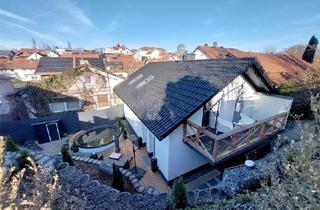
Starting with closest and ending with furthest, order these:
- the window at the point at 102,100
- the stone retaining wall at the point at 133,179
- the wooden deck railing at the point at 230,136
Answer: the wooden deck railing at the point at 230,136 → the stone retaining wall at the point at 133,179 → the window at the point at 102,100

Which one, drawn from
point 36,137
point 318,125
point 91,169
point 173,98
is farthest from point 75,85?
point 318,125

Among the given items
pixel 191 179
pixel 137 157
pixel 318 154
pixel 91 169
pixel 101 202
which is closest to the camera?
pixel 318 154

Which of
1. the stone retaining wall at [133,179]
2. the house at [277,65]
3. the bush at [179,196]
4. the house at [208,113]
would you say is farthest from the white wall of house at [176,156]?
the house at [277,65]

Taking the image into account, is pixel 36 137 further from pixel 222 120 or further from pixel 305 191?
pixel 305 191

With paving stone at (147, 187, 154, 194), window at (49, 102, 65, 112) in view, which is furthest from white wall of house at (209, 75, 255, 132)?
window at (49, 102, 65, 112)

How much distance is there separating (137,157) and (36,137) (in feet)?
33.5

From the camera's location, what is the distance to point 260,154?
9.05 metres

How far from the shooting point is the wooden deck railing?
6.81m

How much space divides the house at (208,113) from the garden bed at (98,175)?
1834 mm

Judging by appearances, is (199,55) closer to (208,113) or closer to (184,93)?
(208,113)

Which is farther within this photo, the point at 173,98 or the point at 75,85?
the point at 75,85

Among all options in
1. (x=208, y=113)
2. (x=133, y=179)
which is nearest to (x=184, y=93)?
(x=208, y=113)

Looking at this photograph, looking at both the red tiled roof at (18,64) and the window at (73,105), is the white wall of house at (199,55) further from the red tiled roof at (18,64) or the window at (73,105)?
the red tiled roof at (18,64)

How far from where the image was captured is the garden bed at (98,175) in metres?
8.17
